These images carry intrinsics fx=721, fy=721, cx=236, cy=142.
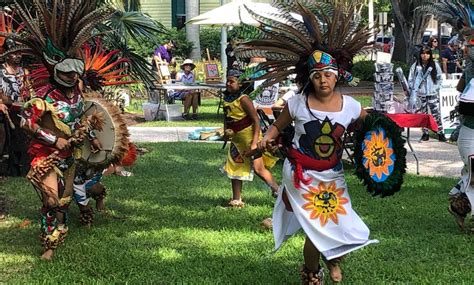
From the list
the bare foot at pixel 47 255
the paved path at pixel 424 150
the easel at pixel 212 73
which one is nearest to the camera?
the bare foot at pixel 47 255

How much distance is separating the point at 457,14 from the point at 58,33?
13.3 feet

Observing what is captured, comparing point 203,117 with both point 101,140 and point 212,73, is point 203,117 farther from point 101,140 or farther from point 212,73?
point 101,140

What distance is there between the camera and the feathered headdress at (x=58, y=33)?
6414mm

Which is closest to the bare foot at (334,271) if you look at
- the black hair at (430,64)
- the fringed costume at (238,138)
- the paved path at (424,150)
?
the fringed costume at (238,138)

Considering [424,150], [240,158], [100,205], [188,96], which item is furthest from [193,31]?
[100,205]

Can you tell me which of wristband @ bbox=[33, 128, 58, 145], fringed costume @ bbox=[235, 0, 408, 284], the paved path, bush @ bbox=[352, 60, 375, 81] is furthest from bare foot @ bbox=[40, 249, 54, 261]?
bush @ bbox=[352, 60, 375, 81]

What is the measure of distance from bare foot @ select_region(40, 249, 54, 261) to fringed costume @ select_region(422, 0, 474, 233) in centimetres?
383

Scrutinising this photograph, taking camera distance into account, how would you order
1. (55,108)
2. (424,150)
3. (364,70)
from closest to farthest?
(55,108)
(424,150)
(364,70)

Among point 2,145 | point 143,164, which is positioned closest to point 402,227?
point 143,164

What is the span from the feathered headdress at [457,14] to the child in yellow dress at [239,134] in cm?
229

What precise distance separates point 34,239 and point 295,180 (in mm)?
3175

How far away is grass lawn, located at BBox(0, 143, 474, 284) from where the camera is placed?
5809mm

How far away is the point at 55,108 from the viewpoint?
6.28 metres

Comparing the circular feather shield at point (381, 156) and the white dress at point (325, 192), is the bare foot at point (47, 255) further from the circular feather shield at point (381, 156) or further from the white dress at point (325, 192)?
the circular feather shield at point (381, 156)
